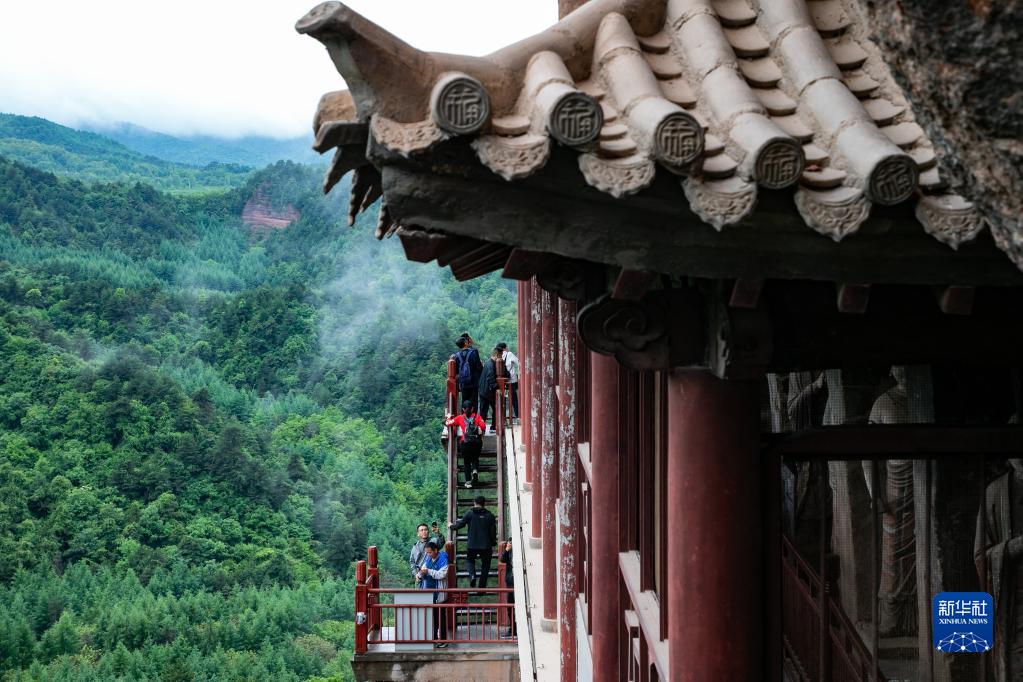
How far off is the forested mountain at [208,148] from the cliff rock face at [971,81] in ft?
395

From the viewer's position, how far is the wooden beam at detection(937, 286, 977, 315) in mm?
3061

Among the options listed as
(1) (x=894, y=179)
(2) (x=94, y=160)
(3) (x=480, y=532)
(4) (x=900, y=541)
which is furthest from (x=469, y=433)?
(2) (x=94, y=160)

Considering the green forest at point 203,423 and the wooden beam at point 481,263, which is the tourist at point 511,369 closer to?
the wooden beam at point 481,263

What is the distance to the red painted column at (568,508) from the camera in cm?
884

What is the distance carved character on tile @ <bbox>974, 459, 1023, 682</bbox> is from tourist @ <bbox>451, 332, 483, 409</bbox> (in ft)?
54.1

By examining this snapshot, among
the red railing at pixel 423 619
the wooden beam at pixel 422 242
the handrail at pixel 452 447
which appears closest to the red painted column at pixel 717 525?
the wooden beam at pixel 422 242

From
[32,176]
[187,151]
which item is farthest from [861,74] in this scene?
[187,151]

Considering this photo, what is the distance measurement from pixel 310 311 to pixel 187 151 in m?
65.6

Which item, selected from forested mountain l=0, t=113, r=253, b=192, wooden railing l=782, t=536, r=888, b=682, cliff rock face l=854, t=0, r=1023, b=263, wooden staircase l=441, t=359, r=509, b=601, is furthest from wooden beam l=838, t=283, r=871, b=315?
forested mountain l=0, t=113, r=253, b=192

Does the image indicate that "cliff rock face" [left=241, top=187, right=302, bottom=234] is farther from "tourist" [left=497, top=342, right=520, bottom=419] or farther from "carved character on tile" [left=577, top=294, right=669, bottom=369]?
"carved character on tile" [left=577, top=294, right=669, bottom=369]

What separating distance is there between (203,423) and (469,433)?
3800 centimetres

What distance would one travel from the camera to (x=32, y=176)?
2808 inches

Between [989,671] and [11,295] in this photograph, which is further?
[11,295]

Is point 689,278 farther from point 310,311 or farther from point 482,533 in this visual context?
point 310,311
